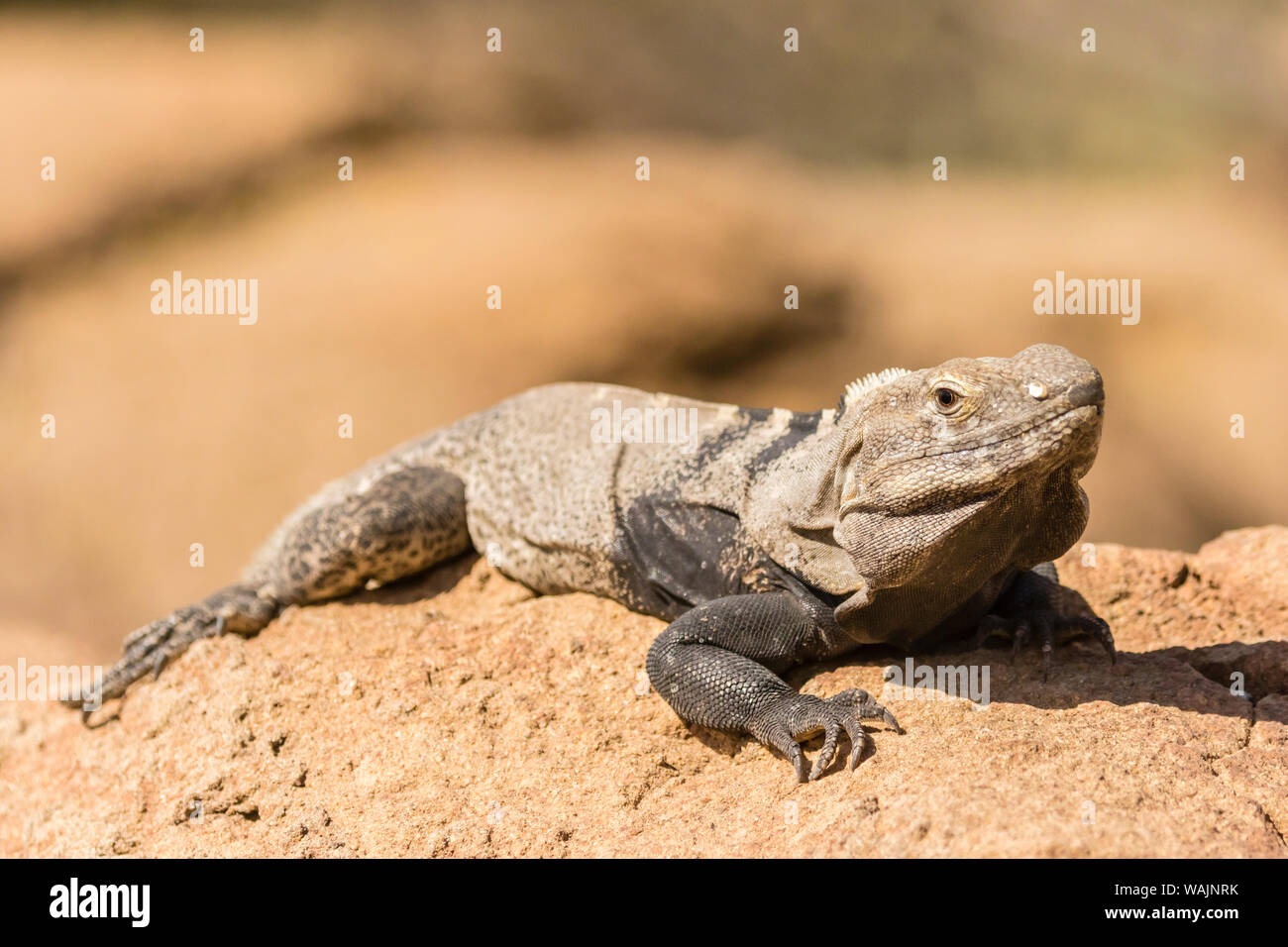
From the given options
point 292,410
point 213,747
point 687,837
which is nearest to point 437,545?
point 213,747

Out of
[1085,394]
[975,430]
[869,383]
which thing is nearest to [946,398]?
[975,430]

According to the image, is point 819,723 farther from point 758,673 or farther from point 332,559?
point 332,559

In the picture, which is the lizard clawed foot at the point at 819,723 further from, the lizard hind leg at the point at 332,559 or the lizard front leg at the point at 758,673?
the lizard hind leg at the point at 332,559

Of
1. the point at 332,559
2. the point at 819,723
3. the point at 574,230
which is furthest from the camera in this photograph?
the point at 574,230

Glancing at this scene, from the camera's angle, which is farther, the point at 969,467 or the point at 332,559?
the point at 332,559

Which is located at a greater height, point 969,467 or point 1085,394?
point 1085,394

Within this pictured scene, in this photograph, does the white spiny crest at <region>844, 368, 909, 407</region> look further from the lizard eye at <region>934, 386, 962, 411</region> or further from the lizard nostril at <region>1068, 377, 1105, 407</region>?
the lizard nostril at <region>1068, 377, 1105, 407</region>

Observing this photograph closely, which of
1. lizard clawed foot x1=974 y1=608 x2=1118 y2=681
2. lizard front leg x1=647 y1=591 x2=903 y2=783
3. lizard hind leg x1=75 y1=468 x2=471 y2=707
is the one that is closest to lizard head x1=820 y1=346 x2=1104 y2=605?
lizard front leg x1=647 y1=591 x2=903 y2=783
